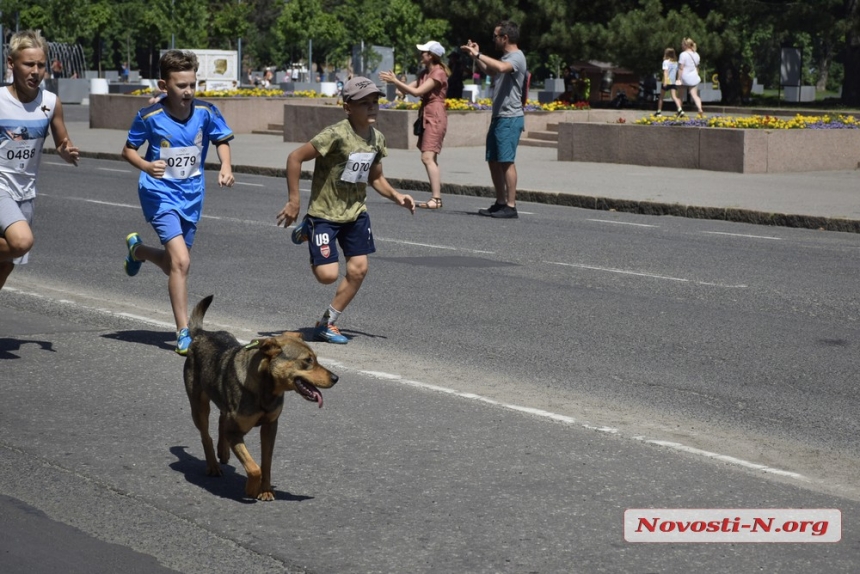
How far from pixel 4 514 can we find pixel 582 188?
15.2 meters

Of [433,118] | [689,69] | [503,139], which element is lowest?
[503,139]

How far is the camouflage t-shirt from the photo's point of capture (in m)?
8.33

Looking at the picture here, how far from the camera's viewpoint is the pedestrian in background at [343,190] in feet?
27.1

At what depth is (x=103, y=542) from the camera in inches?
189

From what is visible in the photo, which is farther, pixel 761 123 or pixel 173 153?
pixel 761 123

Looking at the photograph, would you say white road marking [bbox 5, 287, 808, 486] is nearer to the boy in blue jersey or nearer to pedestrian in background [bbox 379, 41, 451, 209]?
the boy in blue jersey

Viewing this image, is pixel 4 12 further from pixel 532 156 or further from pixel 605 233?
pixel 605 233

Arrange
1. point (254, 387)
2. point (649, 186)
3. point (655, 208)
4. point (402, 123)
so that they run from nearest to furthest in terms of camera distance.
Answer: point (254, 387), point (655, 208), point (649, 186), point (402, 123)

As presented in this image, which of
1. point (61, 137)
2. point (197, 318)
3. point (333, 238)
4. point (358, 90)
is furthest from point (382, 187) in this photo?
point (197, 318)

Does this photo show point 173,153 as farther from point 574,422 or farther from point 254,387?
point 254,387

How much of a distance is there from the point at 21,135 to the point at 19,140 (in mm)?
32

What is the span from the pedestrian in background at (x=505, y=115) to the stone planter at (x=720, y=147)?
276 inches

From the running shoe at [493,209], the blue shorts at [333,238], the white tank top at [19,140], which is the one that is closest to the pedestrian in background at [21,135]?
the white tank top at [19,140]

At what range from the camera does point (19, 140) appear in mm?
7945
